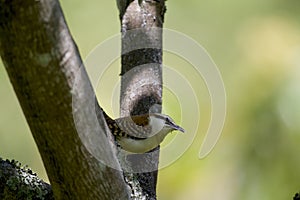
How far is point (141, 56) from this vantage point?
2.24 m

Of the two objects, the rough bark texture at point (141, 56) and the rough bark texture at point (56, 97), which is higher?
the rough bark texture at point (141, 56)

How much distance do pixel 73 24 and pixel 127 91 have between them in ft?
4.31

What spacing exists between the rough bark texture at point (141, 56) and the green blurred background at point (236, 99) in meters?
0.41

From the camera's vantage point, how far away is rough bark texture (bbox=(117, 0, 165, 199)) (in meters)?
2.19

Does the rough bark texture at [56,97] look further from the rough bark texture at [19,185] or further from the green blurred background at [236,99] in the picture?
the green blurred background at [236,99]

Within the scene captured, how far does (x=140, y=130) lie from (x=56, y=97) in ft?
2.77

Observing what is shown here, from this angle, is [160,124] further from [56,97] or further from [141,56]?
[56,97]

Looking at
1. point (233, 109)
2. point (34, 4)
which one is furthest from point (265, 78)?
point (34, 4)

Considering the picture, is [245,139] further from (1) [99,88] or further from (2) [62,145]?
(2) [62,145]

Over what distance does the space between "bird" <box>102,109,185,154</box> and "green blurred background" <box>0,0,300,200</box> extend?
50 cm

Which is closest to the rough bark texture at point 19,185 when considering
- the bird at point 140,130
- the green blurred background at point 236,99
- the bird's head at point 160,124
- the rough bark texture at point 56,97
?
the rough bark texture at point 56,97

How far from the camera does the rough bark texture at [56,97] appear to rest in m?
1.13

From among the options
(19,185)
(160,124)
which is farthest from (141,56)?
(19,185)

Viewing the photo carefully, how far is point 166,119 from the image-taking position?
213 cm
